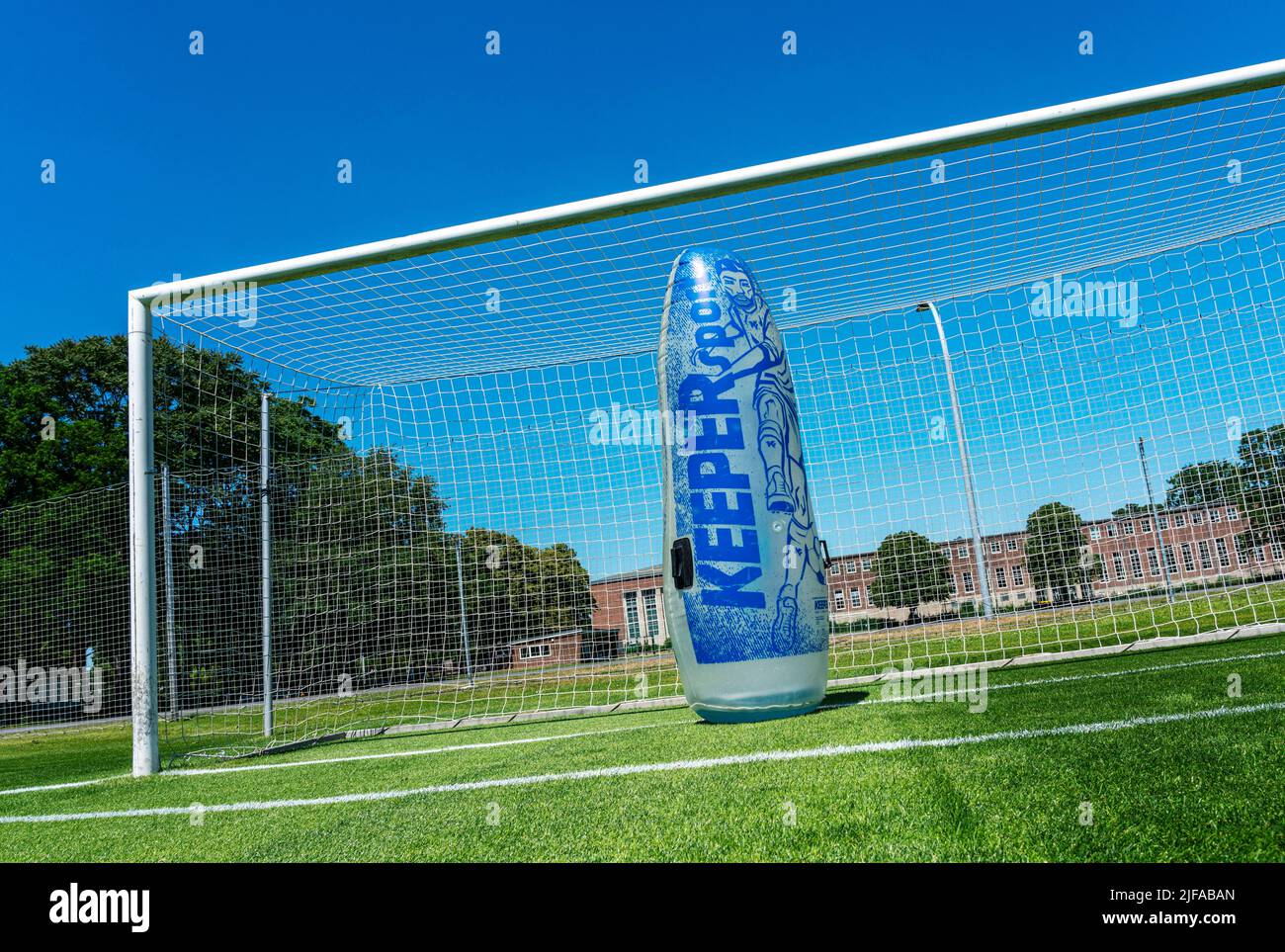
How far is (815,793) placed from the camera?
81.0 inches

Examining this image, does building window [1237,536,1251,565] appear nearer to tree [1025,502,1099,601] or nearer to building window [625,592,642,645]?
tree [1025,502,1099,601]

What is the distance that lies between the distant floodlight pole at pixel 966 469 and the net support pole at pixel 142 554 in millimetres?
6359

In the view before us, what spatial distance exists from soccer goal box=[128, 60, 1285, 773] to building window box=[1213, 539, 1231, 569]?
0.04m

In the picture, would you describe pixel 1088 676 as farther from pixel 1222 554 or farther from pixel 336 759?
pixel 336 759

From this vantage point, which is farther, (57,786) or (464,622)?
Result: (464,622)

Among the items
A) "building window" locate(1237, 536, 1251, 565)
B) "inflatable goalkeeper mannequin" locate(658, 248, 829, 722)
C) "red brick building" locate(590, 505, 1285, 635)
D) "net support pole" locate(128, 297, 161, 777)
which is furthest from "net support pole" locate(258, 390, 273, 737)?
"building window" locate(1237, 536, 1251, 565)

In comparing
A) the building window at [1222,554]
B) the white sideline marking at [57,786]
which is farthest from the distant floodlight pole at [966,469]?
the white sideline marking at [57,786]

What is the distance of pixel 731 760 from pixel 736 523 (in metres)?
1.27

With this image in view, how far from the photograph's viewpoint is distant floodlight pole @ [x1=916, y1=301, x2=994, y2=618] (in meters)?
6.57

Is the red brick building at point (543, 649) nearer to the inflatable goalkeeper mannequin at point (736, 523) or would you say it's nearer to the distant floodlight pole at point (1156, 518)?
the inflatable goalkeeper mannequin at point (736, 523)

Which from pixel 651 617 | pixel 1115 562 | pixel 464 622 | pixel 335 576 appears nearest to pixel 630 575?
pixel 651 617

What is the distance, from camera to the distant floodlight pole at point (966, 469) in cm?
657
